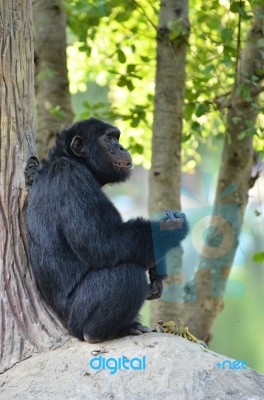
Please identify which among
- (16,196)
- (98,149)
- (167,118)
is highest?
(167,118)

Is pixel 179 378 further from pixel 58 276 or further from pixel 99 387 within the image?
pixel 58 276

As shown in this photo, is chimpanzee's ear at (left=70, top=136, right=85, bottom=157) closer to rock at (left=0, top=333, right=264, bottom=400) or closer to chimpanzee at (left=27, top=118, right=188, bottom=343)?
chimpanzee at (left=27, top=118, right=188, bottom=343)

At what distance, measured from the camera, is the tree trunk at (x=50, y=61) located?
884 centimetres

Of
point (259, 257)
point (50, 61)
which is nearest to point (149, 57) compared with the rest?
point (50, 61)

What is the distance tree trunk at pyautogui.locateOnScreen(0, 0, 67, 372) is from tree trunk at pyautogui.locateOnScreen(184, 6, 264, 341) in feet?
9.69

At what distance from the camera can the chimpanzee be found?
5422 mm

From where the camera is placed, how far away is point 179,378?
4996 millimetres

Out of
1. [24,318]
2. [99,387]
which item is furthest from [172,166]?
[99,387]

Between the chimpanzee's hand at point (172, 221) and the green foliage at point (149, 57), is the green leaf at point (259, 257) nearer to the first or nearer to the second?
the chimpanzee's hand at point (172, 221)

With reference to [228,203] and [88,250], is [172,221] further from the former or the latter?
[228,203]

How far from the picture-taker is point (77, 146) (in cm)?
609

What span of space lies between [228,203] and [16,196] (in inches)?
143

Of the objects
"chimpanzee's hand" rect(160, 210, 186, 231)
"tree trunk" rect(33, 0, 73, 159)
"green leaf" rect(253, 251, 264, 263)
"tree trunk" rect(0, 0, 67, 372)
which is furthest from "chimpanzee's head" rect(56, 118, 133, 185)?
"tree trunk" rect(33, 0, 73, 159)

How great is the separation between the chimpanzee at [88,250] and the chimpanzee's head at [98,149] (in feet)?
1.21
